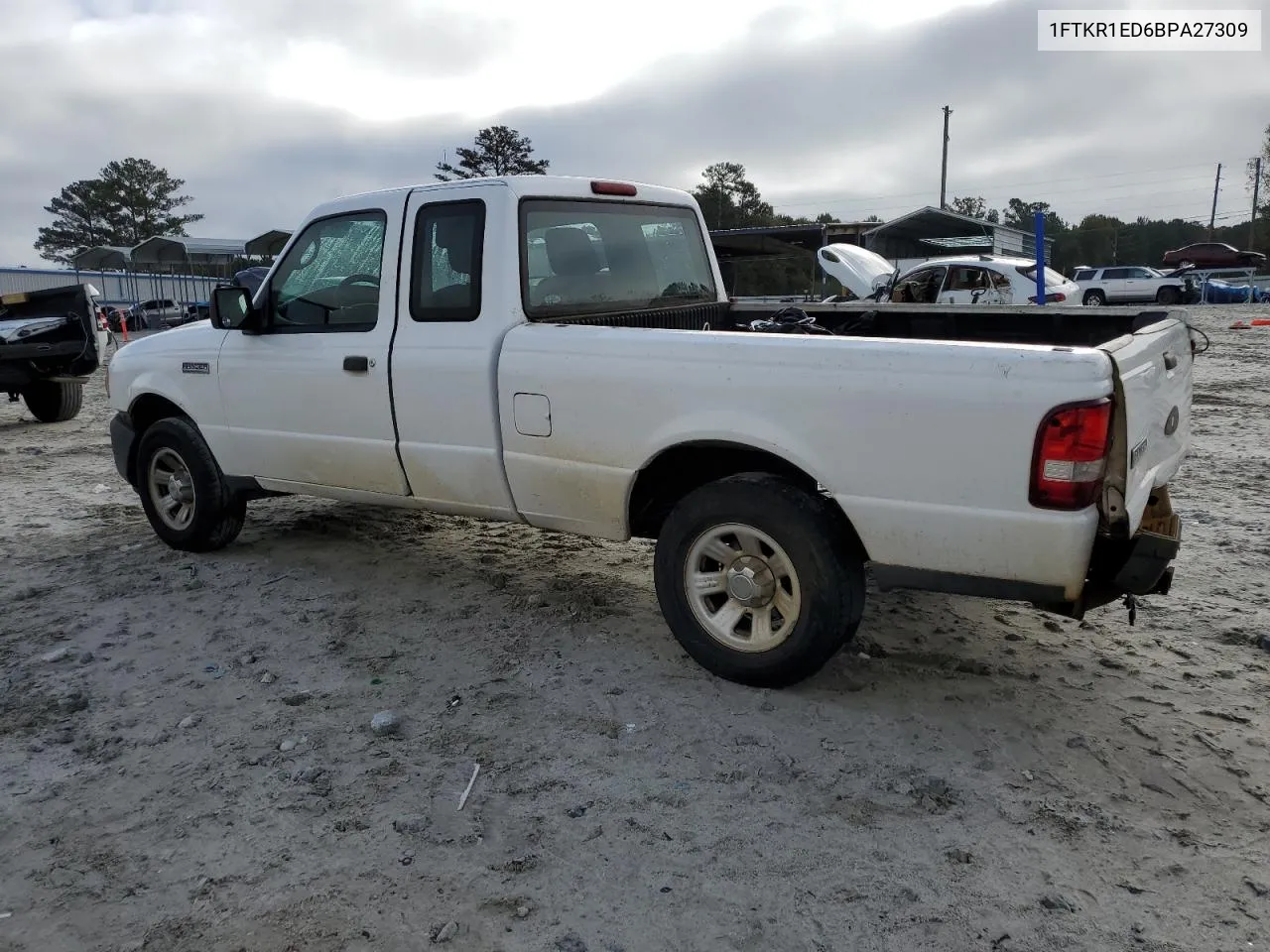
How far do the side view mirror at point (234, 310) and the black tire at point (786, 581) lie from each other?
8.64 ft

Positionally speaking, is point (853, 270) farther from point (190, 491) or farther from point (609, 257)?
point (190, 491)

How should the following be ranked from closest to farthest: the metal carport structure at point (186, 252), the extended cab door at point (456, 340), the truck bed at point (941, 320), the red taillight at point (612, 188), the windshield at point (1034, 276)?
the extended cab door at point (456, 340), the truck bed at point (941, 320), the red taillight at point (612, 188), the windshield at point (1034, 276), the metal carport structure at point (186, 252)

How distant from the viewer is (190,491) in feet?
18.2

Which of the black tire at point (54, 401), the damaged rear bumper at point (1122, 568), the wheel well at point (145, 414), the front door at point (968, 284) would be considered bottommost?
the black tire at point (54, 401)

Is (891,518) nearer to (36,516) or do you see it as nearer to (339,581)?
(339,581)

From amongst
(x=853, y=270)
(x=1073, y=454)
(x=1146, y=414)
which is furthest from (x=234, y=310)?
(x=853, y=270)

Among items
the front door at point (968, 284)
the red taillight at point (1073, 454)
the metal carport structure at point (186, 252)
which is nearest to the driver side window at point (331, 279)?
the red taillight at point (1073, 454)

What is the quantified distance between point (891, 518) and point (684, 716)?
1035 mm

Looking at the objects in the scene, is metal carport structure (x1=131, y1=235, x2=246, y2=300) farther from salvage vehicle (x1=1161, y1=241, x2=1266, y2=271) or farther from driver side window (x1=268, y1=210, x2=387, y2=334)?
salvage vehicle (x1=1161, y1=241, x2=1266, y2=271)

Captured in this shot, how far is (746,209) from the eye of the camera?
2280 inches

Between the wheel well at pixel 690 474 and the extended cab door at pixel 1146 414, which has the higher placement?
the extended cab door at pixel 1146 414

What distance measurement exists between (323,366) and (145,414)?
182 centimetres

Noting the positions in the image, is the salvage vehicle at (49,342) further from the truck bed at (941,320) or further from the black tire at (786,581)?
the black tire at (786,581)

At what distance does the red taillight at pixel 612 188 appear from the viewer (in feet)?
15.4
